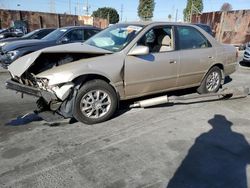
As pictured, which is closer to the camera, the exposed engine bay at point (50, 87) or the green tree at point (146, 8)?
the exposed engine bay at point (50, 87)

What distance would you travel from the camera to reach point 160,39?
553 cm

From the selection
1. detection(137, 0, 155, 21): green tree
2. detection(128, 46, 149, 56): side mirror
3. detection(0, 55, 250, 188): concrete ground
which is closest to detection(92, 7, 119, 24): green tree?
detection(137, 0, 155, 21): green tree

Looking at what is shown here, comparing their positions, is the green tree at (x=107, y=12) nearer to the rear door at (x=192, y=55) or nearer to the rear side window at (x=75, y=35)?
the rear side window at (x=75, y=35)

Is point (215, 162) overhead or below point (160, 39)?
below

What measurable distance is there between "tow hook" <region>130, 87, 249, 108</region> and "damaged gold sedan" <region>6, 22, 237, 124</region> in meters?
0.21

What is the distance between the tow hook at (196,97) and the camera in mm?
5070

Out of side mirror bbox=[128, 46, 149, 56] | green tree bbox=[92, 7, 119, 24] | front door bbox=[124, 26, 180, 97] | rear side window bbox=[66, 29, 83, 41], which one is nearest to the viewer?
side mirror bbox=[128, 46, 149, 56]

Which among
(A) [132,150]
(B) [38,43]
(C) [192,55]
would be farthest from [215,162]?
(B) [38,43]

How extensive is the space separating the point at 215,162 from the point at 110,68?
7.13 ft

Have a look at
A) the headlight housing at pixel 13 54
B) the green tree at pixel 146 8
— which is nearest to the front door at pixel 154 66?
the headlight housing at pixel 13 54

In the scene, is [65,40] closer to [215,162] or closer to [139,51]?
[139,51]

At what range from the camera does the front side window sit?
529cm

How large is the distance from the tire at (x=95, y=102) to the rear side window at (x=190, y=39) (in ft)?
6.20

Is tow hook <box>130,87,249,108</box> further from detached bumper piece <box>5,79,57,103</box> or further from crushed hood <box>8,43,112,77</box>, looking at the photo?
detached bumper piece <box>5,79,57,103</box>
